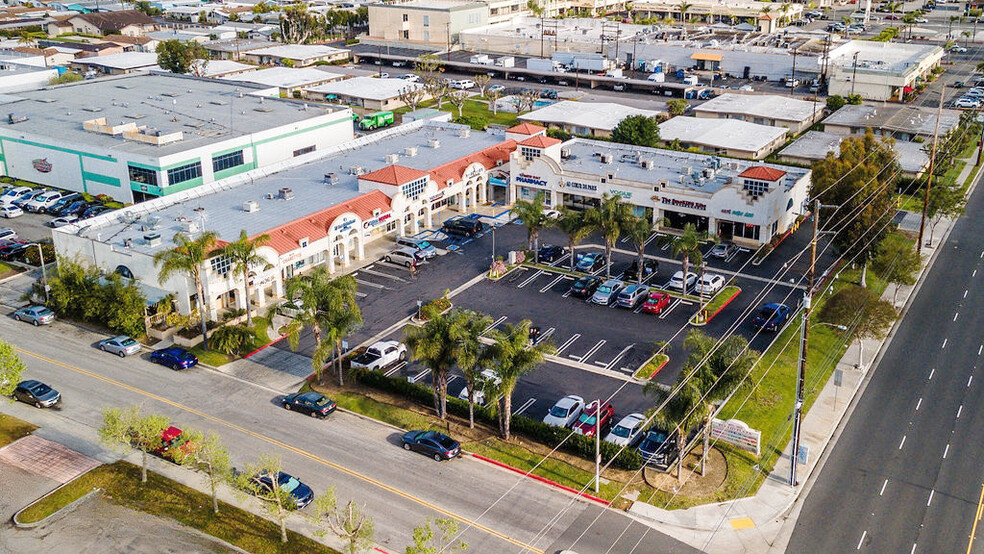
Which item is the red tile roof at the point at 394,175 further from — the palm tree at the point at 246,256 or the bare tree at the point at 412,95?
the bare tree at the point at 412,95

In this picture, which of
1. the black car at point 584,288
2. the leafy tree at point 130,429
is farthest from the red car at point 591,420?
the leafy tree at point 130,429

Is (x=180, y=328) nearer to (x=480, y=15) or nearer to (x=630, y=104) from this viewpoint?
(x=630, y=104)

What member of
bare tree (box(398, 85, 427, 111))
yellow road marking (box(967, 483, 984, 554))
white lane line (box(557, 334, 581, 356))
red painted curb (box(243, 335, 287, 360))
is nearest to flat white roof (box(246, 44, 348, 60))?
bare tree (box(398, 85, 427, 111))

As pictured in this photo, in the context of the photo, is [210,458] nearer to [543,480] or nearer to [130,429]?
[130,429]

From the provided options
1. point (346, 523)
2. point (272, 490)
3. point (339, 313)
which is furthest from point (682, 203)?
point (346, 523)

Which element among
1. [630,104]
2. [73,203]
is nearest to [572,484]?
[73,203]
